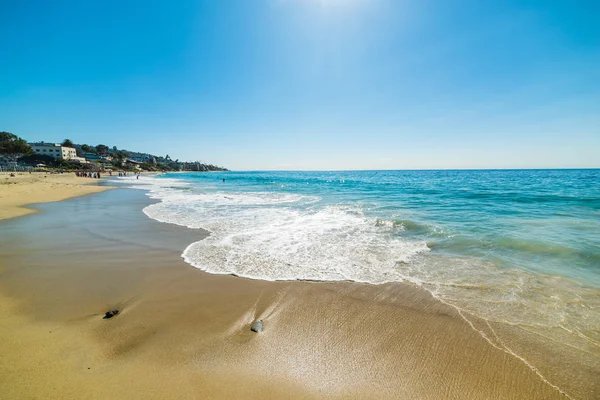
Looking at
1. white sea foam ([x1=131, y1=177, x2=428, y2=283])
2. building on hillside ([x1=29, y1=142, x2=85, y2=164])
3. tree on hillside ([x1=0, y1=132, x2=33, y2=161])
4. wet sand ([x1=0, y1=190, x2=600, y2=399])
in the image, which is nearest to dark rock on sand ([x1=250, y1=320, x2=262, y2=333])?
wet sand ([x1=0, y1=190, x2=600, y2=399])

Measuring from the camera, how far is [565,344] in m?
3.70

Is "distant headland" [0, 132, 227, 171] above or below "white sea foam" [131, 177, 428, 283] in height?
above

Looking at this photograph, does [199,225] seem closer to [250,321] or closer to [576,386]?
[250,321]

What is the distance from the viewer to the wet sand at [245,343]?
2.88m

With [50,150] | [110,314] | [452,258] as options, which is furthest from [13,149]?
[452,258]

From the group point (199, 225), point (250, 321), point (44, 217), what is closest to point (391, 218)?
point (199, 225)

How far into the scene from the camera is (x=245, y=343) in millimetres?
3645

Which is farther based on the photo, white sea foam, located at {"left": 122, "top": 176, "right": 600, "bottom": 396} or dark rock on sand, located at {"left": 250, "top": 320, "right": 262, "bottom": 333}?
white sea foam, located at {"left": 122, "top": 176, "right": 600, "bottom": 396}

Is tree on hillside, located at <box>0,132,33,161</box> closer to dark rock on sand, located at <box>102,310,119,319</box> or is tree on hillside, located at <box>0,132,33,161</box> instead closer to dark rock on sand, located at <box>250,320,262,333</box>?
dark rock on sand, located at <box>102,310,119,319</box>

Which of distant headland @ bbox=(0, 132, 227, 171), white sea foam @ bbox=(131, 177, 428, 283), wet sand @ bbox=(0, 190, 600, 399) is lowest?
wet sand @ bbox=(0, 190, 600, 399)

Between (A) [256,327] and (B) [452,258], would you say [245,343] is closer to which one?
(A) [256,327]

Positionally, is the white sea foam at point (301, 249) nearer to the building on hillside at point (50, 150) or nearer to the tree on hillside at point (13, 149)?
the tree on hillside at point (13, 149)

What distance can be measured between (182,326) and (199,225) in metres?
7.85

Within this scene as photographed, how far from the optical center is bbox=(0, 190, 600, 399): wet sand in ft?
9.43
